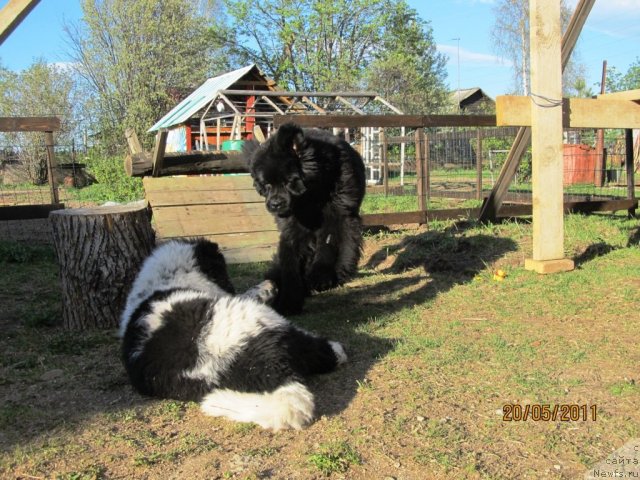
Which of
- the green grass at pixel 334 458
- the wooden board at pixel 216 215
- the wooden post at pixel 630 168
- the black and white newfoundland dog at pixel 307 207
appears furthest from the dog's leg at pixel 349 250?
the wooden post at pixel 630 168

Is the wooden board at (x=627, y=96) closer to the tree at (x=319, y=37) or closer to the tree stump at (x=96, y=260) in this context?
the tree stump at (x=96, y=260)

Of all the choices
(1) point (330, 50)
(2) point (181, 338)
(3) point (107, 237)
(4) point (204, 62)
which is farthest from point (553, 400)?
(1) point (330, 50)

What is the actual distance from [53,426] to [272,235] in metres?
5.51

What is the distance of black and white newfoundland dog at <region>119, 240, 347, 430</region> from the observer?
295 centimetres

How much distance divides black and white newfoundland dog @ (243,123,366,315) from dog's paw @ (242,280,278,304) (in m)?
0.05

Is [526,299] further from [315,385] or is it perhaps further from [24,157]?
[24,157]

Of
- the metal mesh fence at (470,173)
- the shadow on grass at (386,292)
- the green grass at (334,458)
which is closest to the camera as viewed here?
the green grass at (334,458)

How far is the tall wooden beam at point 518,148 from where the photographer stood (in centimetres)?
696

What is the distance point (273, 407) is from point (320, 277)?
7.56 feet

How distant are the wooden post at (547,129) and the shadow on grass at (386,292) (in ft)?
2.98

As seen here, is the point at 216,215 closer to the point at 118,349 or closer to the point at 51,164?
the point at 51,164

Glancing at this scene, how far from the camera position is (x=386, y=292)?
240 inches

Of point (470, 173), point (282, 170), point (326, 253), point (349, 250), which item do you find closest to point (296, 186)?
point (282, 170)

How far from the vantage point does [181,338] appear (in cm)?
329
